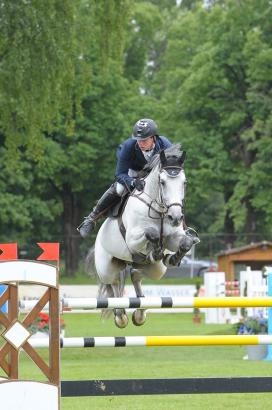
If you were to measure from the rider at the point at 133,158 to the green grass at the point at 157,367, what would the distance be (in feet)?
6.07

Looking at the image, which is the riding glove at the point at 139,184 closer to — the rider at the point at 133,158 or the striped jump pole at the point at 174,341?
the rider at the point at 133,158

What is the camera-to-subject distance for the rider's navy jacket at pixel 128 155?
871 cm

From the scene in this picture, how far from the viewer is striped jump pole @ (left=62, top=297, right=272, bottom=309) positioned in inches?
269

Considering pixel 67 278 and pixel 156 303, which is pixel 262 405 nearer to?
pixel 156 303

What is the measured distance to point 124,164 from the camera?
29.0 ft

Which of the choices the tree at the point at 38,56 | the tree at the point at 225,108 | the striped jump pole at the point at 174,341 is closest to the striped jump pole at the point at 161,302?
the striped jump pole at the point at 174,341

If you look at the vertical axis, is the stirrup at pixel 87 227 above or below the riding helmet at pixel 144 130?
below

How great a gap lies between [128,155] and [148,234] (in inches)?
38.0

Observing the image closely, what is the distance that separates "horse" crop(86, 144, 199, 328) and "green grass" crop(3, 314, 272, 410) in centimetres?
121

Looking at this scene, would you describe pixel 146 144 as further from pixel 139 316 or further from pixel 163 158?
pixel 139 316

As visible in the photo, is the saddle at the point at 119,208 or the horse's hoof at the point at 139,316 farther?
the saddle at the point at 119,208

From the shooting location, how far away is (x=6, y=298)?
6.48 m

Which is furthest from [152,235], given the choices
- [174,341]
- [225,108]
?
[225,108]

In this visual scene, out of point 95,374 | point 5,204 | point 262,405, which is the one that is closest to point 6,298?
point 262,405
